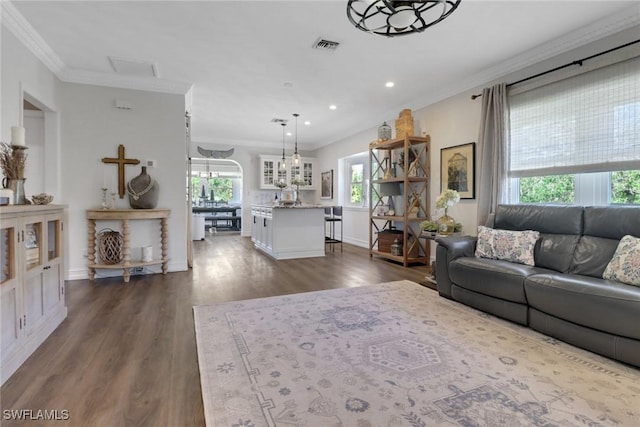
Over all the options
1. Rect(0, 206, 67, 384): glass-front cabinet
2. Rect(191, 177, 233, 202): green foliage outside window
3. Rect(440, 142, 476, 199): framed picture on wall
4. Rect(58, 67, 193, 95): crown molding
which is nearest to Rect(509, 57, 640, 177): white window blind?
Rect(440, 142, 476, 199): framed picture on wall

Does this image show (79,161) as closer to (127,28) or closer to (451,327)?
(127,28)

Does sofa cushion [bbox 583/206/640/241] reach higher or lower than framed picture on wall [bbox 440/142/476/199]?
lower

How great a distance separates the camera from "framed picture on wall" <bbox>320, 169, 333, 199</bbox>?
8.53m

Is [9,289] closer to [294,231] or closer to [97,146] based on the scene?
[97,146]

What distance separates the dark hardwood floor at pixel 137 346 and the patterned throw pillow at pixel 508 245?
3.84 ft

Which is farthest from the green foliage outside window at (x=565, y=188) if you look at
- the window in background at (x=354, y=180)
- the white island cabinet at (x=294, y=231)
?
the window in background at (x=354, y=180)

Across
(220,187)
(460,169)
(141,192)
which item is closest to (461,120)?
(460,169)

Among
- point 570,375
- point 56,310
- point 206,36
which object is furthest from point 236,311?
point 206,36

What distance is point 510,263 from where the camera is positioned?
9.52ft

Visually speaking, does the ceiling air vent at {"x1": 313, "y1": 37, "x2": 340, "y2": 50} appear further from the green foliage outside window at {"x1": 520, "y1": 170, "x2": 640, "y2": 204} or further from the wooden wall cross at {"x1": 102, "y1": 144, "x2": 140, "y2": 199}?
the wooden wall cross at {"x1": 102, "y1": 144, "x2": 140, "y2": 199}

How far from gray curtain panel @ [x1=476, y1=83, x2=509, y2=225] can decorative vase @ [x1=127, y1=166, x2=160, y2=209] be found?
14.5 feet

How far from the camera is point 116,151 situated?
171 inches

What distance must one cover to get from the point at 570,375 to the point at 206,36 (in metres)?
4.01

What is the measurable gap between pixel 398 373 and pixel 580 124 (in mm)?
3184
